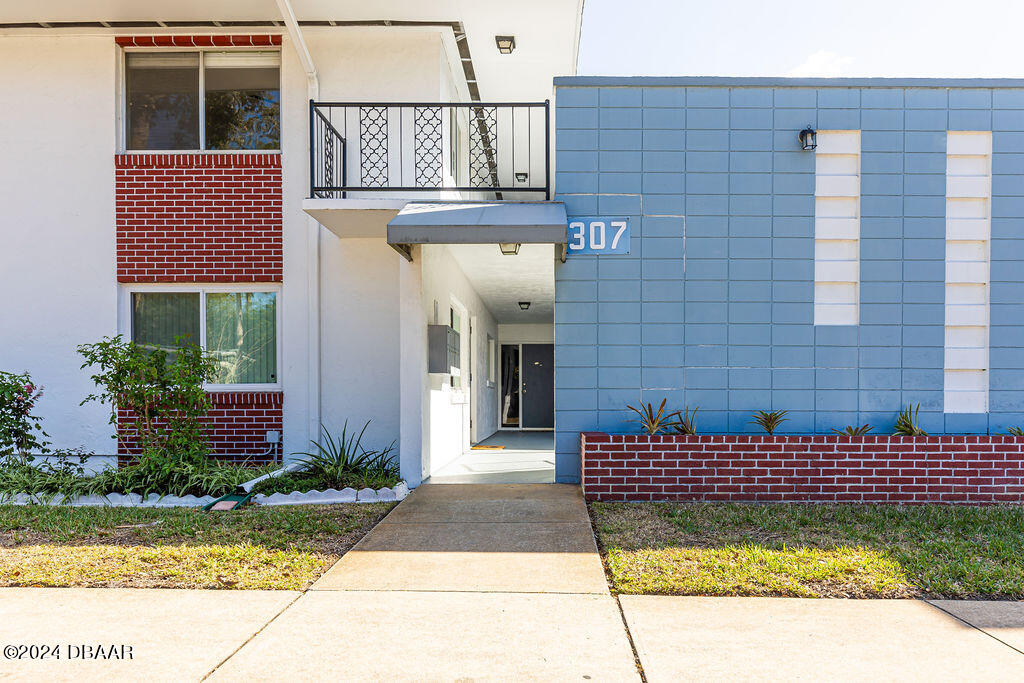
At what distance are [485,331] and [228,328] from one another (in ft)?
26.0

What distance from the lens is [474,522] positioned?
6195mm

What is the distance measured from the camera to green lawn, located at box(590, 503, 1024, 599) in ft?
14.7

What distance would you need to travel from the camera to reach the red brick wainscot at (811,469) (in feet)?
22.9

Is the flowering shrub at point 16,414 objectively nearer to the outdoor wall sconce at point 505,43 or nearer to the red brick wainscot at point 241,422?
the red brick wainscot at point 241,422

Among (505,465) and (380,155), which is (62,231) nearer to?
(380,155)

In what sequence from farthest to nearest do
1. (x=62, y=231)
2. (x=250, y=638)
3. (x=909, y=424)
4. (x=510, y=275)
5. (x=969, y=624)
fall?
(x=510, y=275)
(x=62, y=231)
(x=909, y=424)
(x=969, y=624)
(x=250, y=638)

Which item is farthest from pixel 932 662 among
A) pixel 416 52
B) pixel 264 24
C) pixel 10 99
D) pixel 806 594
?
pixel 10 99

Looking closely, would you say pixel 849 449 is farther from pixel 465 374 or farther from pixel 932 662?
pixel 465 374

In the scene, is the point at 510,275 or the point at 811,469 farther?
the point at 510,275

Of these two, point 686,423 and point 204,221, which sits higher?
point 204,221

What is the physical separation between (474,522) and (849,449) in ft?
11.8

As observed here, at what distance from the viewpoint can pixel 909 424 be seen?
289 inches

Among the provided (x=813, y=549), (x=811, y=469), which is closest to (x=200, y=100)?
(x=811, y=469)

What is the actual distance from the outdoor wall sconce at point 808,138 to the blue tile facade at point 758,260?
0.11 m
